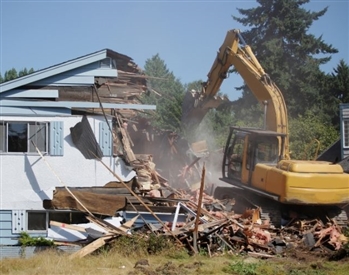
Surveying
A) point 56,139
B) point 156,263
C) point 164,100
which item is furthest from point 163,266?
point 164,100

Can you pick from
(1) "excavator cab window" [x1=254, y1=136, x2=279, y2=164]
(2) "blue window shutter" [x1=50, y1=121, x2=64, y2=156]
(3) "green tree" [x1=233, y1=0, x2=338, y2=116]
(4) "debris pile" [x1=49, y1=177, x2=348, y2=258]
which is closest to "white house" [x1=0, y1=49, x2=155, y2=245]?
(2) "blue window shutter" [x1=50, y1=121, x2=64, y2=156]

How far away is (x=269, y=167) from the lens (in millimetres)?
17672

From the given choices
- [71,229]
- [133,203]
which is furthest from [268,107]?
[71,229]

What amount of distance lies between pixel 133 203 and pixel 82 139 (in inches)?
90.1

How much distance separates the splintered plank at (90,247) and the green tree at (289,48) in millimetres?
28609

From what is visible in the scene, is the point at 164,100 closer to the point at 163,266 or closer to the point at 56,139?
the point at 56,139

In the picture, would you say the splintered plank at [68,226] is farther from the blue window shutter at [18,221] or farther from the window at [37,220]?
the blue window shutter at [18,221]

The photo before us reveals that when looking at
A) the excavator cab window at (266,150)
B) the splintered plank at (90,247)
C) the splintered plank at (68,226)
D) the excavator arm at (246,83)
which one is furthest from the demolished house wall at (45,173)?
the excavator arm at (246,83)

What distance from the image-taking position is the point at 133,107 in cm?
1755

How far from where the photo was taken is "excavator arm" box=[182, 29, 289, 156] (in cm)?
1905

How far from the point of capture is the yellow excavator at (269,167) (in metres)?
16.8

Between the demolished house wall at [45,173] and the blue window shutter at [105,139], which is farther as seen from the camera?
the blue window shutter at [105,139]

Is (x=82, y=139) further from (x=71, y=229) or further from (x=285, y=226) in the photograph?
(x=285, y=226)

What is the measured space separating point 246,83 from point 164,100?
34.7 metres
